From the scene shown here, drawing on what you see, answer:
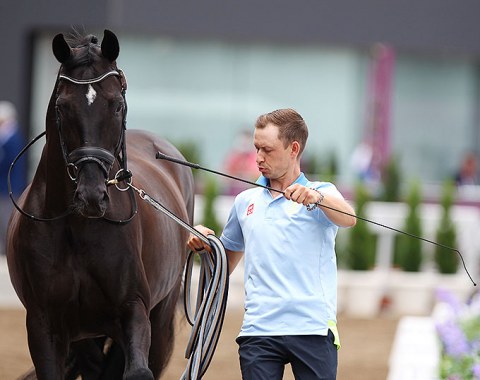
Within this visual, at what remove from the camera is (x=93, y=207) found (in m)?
4.38

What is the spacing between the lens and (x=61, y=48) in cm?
471

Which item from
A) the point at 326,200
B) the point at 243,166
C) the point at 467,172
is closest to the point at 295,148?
the point at 326,200

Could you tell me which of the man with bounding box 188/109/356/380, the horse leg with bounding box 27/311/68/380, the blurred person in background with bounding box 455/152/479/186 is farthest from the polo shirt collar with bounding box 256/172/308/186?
the blurred person in background with bounding box 455/152/479/186

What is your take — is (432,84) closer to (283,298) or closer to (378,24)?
(378,24)

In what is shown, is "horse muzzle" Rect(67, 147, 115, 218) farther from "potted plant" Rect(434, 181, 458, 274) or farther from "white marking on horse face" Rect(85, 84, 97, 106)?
"potted plant" Rect(434, 181, 458, 274)

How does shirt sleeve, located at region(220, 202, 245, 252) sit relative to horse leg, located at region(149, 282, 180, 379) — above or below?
above

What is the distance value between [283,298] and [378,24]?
55.8 ft

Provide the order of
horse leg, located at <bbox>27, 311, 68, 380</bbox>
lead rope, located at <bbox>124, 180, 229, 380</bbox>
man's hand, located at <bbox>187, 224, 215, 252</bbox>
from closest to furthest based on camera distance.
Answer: lead rope, located at <bbox>124, 180, 229, 380</bbox> → man's hand, located at <bbox>187, 224, 215, 252</bbox> → horse leg, located at <bbox>27, 311, 68, 380</bbox>

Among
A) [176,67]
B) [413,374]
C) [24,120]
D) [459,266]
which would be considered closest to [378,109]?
[176,67]

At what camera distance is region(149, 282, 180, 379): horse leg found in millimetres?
6176

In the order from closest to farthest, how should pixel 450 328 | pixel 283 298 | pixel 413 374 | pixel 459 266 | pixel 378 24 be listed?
pixel 283 298
pixel 450 328
pixel 413 374
pixel 459 266
pixel 378 24

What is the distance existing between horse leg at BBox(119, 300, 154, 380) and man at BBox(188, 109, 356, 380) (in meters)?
0.57

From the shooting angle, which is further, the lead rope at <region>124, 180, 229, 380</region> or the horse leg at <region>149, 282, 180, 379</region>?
the horse leg at <region>149, 282, 180, 379</region>

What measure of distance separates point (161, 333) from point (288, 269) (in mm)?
2069
